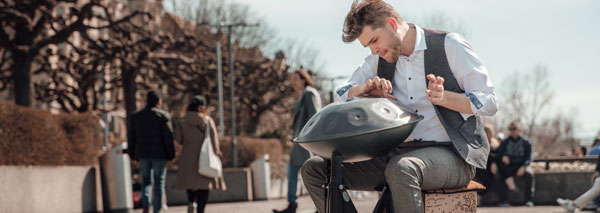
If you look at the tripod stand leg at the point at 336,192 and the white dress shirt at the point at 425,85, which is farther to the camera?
the white dress shirt at the point at 425,85

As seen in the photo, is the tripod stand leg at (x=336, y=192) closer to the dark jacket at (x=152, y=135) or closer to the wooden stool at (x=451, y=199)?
the wooden stool at (x=451, y=199)

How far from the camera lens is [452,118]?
13.1 feet

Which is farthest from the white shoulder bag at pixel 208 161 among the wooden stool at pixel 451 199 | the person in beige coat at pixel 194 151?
the wooden stool at pixel 451 199

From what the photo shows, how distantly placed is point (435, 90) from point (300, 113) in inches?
284

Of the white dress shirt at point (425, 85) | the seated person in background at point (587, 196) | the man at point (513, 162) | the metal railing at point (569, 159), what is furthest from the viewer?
the metal railing at point (569, 159)

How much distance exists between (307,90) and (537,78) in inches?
2551

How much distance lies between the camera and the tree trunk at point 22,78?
65.8ft

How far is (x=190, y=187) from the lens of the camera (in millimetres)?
11625

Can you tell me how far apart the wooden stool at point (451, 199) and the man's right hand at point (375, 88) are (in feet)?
1.58

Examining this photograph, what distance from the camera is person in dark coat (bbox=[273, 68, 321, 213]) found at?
1087cm

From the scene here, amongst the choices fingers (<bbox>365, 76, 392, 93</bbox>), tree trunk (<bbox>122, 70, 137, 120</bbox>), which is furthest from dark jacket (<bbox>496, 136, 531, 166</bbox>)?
fingers (<bbox>365, 76, 392, 93</bbox>)

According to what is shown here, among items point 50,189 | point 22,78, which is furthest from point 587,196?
point 22,78

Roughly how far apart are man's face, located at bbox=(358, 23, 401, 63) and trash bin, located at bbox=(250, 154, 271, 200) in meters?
19.1

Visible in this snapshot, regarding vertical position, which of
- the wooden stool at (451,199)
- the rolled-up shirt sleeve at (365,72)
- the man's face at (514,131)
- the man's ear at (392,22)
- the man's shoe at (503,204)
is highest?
the man's ear at (392,22)
